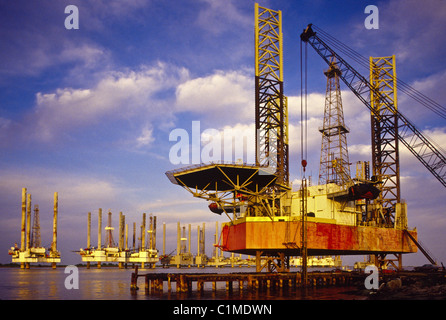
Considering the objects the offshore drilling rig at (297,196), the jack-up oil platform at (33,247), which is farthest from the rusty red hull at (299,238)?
the jack-up oil platform at (33,247)

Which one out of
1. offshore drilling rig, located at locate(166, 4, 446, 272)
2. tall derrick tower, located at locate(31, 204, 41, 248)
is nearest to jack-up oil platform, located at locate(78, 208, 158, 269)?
tall derrick tower, located at locate(31, 204, 41, 248)

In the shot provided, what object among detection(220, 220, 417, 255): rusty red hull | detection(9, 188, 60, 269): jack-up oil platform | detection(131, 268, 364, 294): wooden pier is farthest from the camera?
detection(9, 188, 60, 269): jack-up oil platform

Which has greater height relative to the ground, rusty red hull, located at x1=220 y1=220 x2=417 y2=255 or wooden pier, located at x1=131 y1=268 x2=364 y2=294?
rusty red hull, located at x1=220 y1=220 x2=417 y2=255

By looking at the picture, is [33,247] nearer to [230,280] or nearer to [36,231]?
[36,231]

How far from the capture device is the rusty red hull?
5097 cm

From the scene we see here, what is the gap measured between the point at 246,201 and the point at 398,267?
32.3 m

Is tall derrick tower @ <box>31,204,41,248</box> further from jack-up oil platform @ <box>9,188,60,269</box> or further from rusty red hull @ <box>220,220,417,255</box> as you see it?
rusty red hull @ <box>220,220,417,255</box>

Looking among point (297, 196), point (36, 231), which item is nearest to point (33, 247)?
point (36, 231)

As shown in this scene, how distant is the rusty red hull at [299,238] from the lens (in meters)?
51.0

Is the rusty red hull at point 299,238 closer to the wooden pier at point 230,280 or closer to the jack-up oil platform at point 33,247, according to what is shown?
the wooden pier at point 230,280

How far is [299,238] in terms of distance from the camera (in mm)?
51156

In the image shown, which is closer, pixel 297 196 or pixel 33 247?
pixel 297 196
